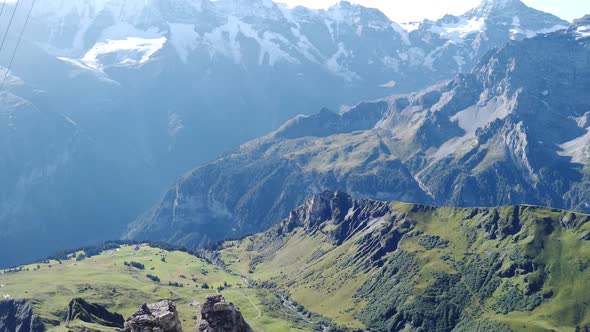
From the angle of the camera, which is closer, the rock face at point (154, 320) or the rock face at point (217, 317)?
the rock face at point (154, 320)

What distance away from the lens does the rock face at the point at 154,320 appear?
5431 centimetres

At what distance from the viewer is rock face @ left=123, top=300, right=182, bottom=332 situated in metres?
54.3

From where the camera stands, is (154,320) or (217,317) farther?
(217,317)

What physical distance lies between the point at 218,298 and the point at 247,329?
4.42 meters

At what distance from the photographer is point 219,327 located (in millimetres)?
59094

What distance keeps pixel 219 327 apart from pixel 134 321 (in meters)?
8.35

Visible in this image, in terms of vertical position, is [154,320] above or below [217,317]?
above

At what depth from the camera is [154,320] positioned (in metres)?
54.6

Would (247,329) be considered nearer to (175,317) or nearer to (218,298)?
(218,298)

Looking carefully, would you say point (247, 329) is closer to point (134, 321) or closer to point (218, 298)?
point (218, 298)

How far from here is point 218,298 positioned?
60281 millimetres

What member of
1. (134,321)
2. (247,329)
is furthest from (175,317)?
(247,329)

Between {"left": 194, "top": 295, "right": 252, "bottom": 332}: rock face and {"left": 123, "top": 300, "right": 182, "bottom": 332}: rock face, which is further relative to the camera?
{"left": 194, "top": 295, "right": 252, "bottom": 332}: rock face

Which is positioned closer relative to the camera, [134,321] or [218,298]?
→ [134,321]
